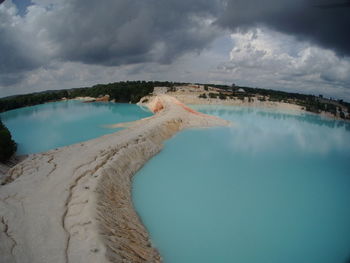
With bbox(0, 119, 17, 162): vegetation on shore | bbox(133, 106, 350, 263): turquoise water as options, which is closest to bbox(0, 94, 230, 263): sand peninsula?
bbox(133, 106, 350, 263): turquoise water

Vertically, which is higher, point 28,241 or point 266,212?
point 28,241

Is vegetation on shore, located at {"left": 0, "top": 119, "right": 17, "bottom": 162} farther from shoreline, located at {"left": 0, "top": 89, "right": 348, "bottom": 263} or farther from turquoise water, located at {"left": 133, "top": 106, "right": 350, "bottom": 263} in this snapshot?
turquoise water, located at {"left": 133, "top": 106, "right": 350, "bottom": 263}

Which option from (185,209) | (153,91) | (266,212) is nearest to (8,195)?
(185,209)

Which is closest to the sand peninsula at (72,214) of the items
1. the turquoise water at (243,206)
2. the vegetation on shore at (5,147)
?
the turquoise water at (243,206)

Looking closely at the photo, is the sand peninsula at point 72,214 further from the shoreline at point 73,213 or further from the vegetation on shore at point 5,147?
the vegetation on shore at point 5,147

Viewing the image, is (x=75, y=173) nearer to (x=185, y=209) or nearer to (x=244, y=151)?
(x=185, y=209)
